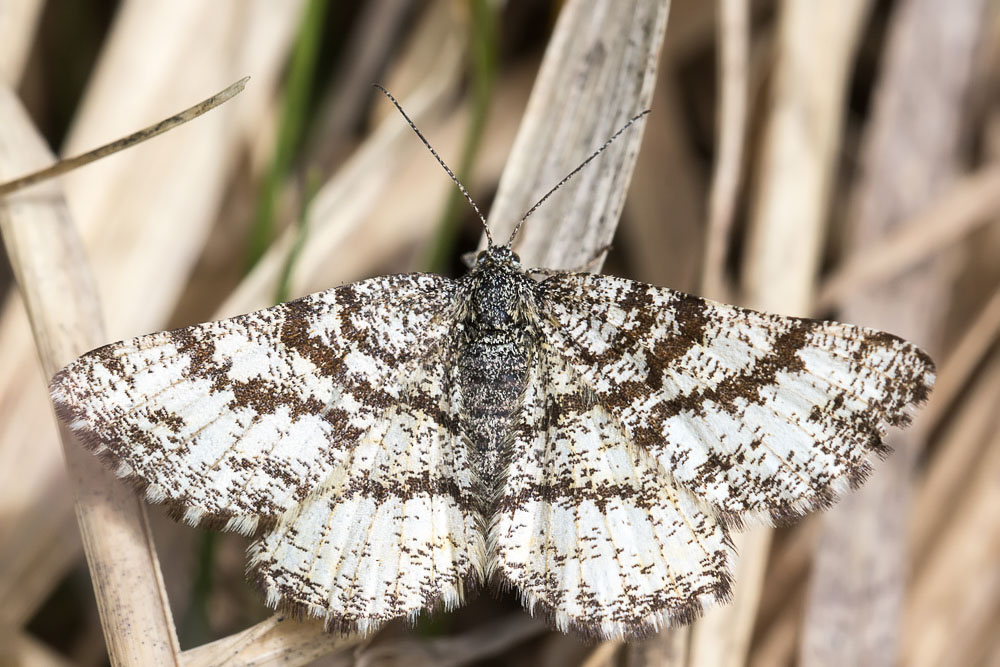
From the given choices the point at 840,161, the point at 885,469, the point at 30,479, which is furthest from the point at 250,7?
the point at 885,469

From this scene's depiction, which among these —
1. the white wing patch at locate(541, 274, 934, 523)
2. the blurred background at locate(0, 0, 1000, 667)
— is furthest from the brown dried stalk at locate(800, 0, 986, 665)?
the white wing patch at locate(541, 274, 934, 523)

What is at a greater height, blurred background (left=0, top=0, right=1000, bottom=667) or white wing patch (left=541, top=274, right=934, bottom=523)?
blurred background (left=0, top=0, right=1000, bottom=667)

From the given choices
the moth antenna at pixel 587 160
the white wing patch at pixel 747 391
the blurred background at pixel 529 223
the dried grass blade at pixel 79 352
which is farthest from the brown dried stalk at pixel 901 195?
the dried grass blade at pixel 79 352

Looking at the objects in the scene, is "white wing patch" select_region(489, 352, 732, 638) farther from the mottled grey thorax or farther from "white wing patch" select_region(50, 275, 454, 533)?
"white wing patch" select_region(50, 275, 454, 533)

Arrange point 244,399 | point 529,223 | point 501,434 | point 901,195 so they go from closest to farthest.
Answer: point 244,399 → point 501,434 → point 529,223 → point 901,195

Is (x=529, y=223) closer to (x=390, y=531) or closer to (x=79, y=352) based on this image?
(x=390, y=531)

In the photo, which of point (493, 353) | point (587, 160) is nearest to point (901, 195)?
point (587, 160)

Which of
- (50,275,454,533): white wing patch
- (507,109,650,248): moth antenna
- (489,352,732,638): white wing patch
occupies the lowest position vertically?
(489,352,732,638): white wing patch
